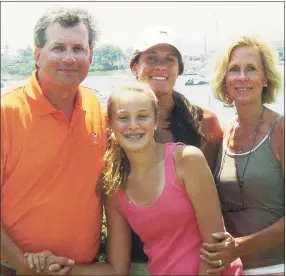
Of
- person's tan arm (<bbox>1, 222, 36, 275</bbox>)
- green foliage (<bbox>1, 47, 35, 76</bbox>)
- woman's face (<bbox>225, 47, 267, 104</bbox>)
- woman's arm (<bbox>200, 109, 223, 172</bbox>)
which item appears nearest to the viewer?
person's tan arm (<bbox>1, 222, 36, 275</bbox>)

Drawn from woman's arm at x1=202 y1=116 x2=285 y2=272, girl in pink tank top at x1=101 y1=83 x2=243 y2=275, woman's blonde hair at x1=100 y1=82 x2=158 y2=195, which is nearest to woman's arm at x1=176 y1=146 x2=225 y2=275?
girl in pink tank top at x1=101 y1=83 x2=243 y2=275

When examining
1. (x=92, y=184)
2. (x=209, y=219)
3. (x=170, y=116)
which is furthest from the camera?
(x=170, y=116)

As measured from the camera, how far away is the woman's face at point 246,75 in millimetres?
3205

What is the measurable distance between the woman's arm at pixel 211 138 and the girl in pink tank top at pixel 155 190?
611 mm

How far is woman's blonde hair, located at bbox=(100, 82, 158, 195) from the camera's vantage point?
2.93 metres

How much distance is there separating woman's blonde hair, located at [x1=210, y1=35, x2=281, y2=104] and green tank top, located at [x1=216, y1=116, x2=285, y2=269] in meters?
0.31

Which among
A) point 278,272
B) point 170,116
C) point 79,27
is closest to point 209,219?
point 278,272

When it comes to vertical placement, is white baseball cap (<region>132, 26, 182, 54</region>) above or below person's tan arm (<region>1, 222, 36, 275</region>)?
above

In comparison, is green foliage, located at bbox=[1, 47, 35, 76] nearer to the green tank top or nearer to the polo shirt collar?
the polo shirt collar

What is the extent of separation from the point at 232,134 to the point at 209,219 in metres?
0.83

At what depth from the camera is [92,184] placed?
2.98m

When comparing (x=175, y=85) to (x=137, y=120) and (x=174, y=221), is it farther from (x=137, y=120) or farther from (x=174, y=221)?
(x=174, y=221)

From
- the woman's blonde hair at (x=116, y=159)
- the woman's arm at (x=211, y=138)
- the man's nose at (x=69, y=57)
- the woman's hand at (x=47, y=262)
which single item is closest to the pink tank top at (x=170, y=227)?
the woman's blonde hair at (x=116, y=159)

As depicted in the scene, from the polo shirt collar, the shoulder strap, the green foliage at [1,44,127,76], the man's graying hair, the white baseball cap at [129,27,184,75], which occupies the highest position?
the man's graying hair
